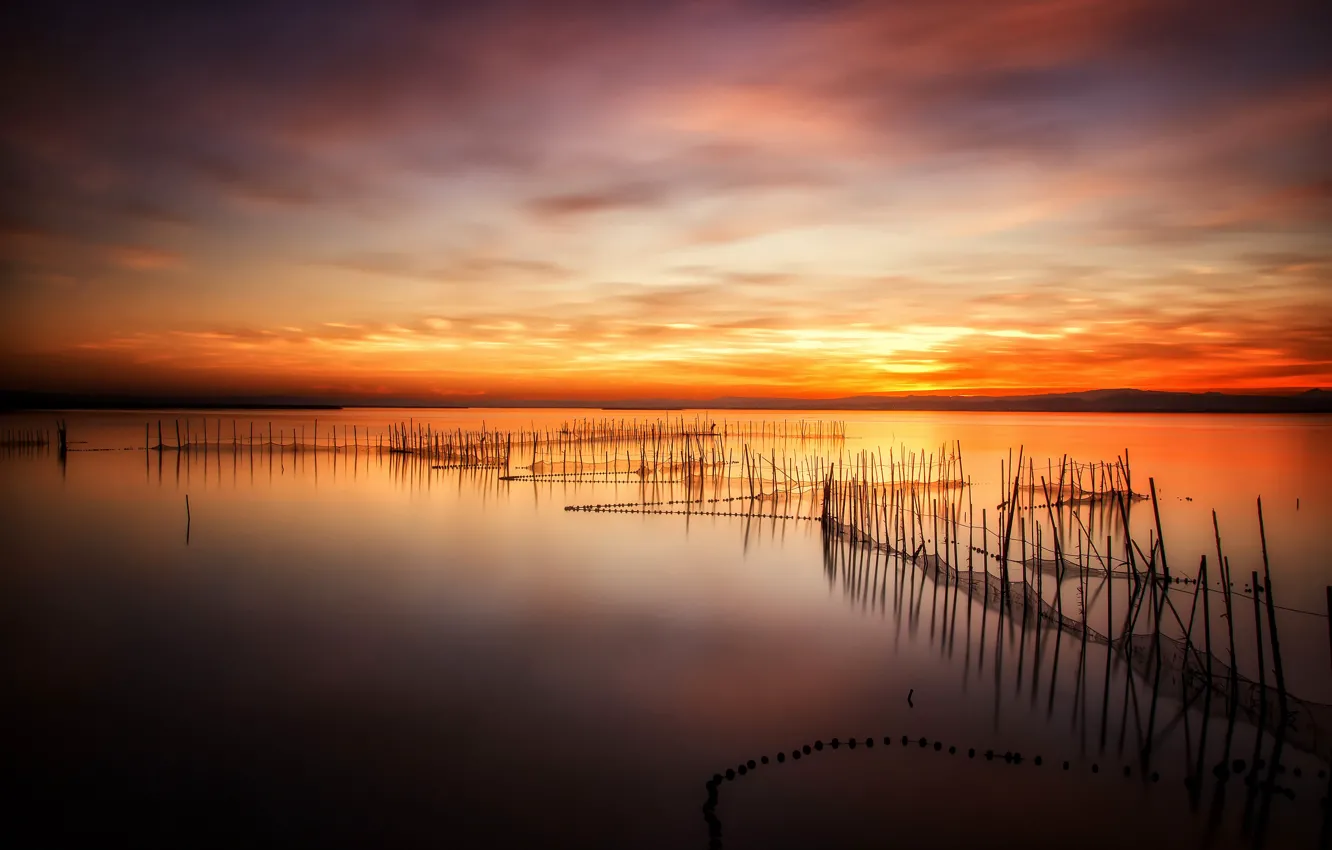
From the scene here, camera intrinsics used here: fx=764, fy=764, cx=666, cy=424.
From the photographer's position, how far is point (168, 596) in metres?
9.61

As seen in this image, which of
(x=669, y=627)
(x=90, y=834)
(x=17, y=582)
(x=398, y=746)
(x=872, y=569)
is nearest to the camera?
(x=90, y=834)

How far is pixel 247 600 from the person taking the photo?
31.0ft

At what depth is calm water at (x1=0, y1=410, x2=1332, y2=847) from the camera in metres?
4.71

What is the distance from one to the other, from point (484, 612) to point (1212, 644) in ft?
25.3

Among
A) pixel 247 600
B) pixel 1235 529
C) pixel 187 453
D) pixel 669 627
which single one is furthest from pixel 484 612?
pixel 187 453

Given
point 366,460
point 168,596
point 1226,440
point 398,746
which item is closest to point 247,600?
point 168,596

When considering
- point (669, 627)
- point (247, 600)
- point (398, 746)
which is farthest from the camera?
point (247, 600)

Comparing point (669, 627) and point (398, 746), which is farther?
point (669, 627)

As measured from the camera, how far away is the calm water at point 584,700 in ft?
15.4

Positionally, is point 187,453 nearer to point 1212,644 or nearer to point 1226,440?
point 1212,644

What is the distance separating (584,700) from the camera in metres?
6.54

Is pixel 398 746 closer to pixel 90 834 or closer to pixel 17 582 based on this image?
pixel 90 834

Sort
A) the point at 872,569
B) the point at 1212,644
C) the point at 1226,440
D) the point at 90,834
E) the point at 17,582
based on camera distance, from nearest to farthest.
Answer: the point at 90,834 → the point at 1212,644 → the point at 17,582 → the point at 872,569 → the point at 1226,440

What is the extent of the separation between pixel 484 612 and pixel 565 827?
4.79m
